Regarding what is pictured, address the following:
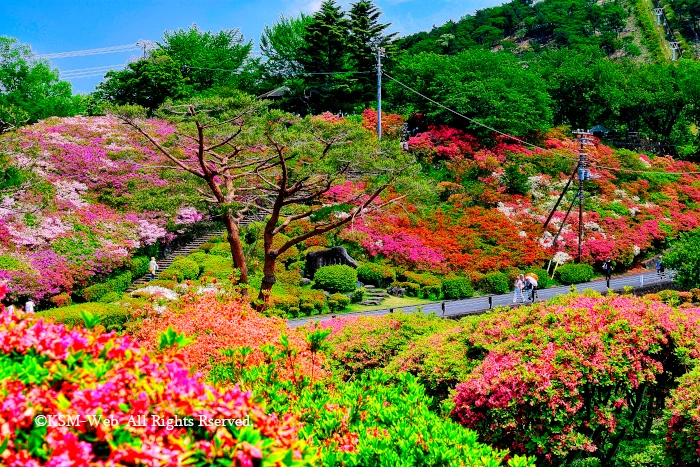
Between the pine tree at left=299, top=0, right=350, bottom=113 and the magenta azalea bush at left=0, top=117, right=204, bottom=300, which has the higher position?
the pine tree at left=299, top=0, right=350, bottom=113

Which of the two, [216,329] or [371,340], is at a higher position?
[216,329]

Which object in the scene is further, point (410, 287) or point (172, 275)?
point (410, 287)

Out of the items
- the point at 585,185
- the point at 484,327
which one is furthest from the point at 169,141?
the point at 585,185

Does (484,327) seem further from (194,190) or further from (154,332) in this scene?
(194,190)

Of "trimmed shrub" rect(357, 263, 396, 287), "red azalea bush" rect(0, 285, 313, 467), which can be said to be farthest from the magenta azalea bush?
"red azalea bush" rect(0, 285, 313, 467)

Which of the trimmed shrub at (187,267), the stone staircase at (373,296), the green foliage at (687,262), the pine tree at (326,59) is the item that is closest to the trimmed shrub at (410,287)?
the stone staircase at (373,296)

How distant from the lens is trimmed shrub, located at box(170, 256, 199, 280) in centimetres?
2539

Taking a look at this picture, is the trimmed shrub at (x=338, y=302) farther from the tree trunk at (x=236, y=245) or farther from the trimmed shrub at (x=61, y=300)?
the trimmed shrub at (x=61, y=300)

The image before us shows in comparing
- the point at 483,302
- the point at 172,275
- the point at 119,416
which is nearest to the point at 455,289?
the point at 483,302

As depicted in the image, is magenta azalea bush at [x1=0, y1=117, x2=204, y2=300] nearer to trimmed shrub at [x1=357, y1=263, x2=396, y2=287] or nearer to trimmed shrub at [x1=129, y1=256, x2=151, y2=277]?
trimmed shrub at [x1=129, y1=256, x2=151, y2=277]

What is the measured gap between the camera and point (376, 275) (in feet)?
87.2

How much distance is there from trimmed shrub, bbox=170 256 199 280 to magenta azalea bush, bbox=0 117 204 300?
194 centimetres

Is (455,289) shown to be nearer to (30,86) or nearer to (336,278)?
(336,278)

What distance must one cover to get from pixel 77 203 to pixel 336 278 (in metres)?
12.1
